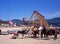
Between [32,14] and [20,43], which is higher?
[32,14]

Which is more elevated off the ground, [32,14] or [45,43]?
[32,14]

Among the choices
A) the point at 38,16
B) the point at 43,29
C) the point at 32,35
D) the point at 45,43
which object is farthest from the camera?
the point at 32,35

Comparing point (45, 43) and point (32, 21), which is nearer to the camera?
point (45, 43)

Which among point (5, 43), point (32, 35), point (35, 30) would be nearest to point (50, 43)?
point (5, 43)

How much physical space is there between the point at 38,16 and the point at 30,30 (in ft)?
6.02

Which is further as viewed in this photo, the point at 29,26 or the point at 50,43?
the point at 29,26

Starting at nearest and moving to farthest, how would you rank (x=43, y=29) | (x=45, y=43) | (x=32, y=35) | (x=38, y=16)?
(x=45, y=43)
(x=43, y=29)
(x=38, y=16)
(x=32, y=35)

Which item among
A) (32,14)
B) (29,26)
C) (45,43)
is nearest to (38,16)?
(32,14)

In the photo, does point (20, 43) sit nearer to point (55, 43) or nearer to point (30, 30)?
point (55, 43)

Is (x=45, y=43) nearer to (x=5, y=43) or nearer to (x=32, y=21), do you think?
(x=5, y=43)

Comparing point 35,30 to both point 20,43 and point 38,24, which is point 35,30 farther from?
point 20,43

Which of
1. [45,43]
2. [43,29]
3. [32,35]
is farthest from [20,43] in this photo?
[32,35]

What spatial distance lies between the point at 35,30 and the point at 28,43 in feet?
17.7

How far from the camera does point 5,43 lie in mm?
18734
